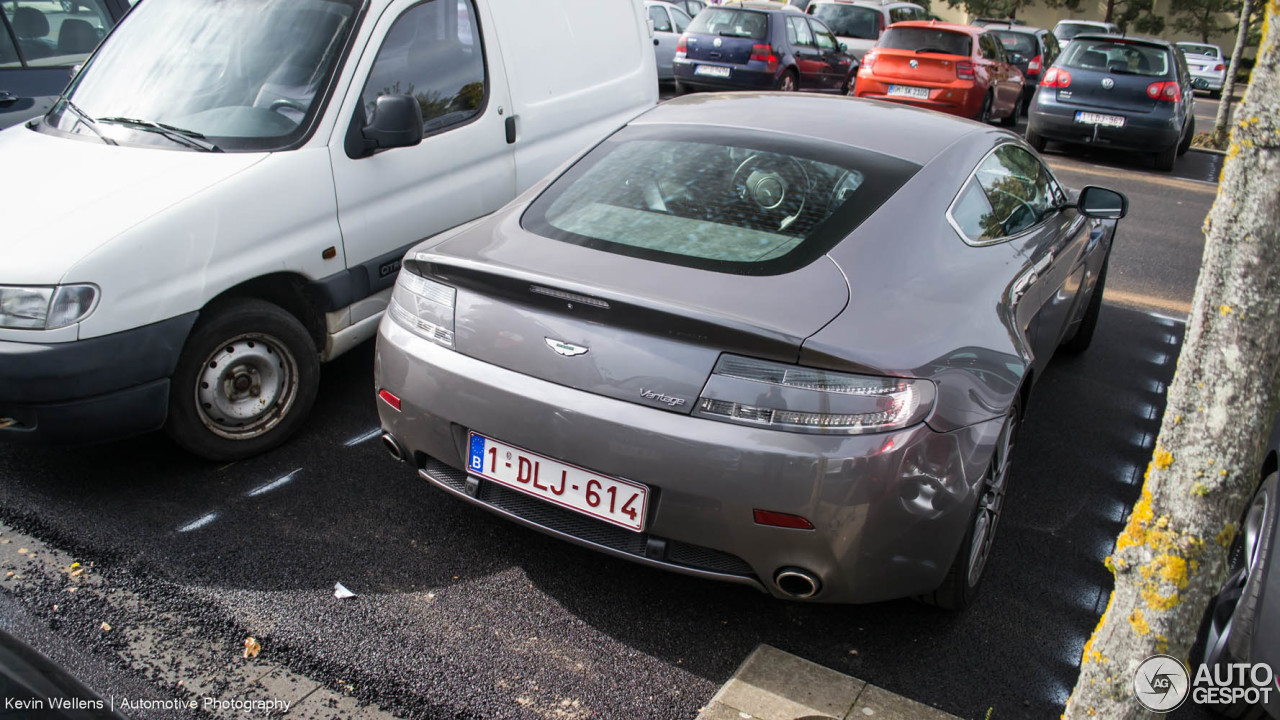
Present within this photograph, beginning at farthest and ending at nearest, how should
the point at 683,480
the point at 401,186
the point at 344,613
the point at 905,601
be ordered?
the point at 401,186 → the point at 905,601 → the point at 344,613 → the point at 683,480

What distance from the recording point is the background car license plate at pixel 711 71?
14.9m

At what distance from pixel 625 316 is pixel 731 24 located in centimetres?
1351

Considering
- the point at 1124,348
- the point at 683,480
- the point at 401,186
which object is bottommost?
the point at 1124,348

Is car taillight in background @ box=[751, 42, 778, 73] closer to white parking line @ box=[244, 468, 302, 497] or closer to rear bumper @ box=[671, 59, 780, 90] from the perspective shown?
rear bumper @ box=[671, 59, 780, 90]

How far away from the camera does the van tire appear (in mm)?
3584

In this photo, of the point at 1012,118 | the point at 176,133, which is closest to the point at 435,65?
the point at 176,133

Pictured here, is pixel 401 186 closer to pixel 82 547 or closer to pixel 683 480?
pixel 82 547

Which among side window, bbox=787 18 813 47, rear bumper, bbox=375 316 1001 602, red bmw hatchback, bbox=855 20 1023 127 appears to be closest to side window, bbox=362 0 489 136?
rear bumper, bbox=375 316 1001 602

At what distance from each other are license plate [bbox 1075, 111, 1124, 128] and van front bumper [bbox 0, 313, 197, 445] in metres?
11.6

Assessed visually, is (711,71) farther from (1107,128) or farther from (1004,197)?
(1004,197)

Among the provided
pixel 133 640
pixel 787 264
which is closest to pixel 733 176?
pixel 787 264

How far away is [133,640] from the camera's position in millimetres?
2822

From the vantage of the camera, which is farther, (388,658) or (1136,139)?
(1136,139)

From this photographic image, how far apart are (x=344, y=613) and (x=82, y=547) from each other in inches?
39.9
